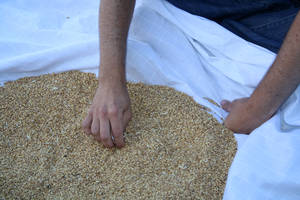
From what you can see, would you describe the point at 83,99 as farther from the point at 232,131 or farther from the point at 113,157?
the point at 232,131

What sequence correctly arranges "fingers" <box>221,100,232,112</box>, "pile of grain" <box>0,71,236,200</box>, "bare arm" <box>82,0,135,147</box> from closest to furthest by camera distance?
"pile of grain" <box>0,71,236,200</box>
"bare arm" <box>82,0,135,147</box>
"fingers" <box>221,100,232,112</box>

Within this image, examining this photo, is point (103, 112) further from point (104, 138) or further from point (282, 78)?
point (282, 78)

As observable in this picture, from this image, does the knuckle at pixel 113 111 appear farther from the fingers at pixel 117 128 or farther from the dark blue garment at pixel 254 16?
the dark blue garment at pixel 254 16

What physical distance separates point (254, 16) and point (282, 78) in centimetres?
45

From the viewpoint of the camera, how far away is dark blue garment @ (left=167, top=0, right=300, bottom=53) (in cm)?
148

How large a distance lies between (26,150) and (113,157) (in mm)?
341

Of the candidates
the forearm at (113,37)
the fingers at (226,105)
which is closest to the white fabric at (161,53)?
the fingers at (226,105)

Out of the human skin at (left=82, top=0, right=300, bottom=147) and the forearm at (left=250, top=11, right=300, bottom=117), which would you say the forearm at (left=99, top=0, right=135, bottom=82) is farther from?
the forearm at (left=250, top=11, right=300, bottom=117)

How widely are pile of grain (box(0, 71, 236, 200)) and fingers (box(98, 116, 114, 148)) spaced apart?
48 millimetres

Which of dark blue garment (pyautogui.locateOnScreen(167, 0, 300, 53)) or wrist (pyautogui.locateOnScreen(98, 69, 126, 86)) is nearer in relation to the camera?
wrist (pyautogui.locateOnScreen(98, 69, 126, 86))

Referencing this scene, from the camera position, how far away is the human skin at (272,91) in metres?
1.17

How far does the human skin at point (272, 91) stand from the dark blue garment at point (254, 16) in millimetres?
273

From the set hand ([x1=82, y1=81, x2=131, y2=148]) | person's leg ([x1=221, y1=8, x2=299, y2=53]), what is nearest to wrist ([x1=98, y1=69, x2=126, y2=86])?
hand ([x1=82, y1=81, x2=131, y2=148])

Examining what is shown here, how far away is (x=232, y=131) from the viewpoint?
1.38 metres
